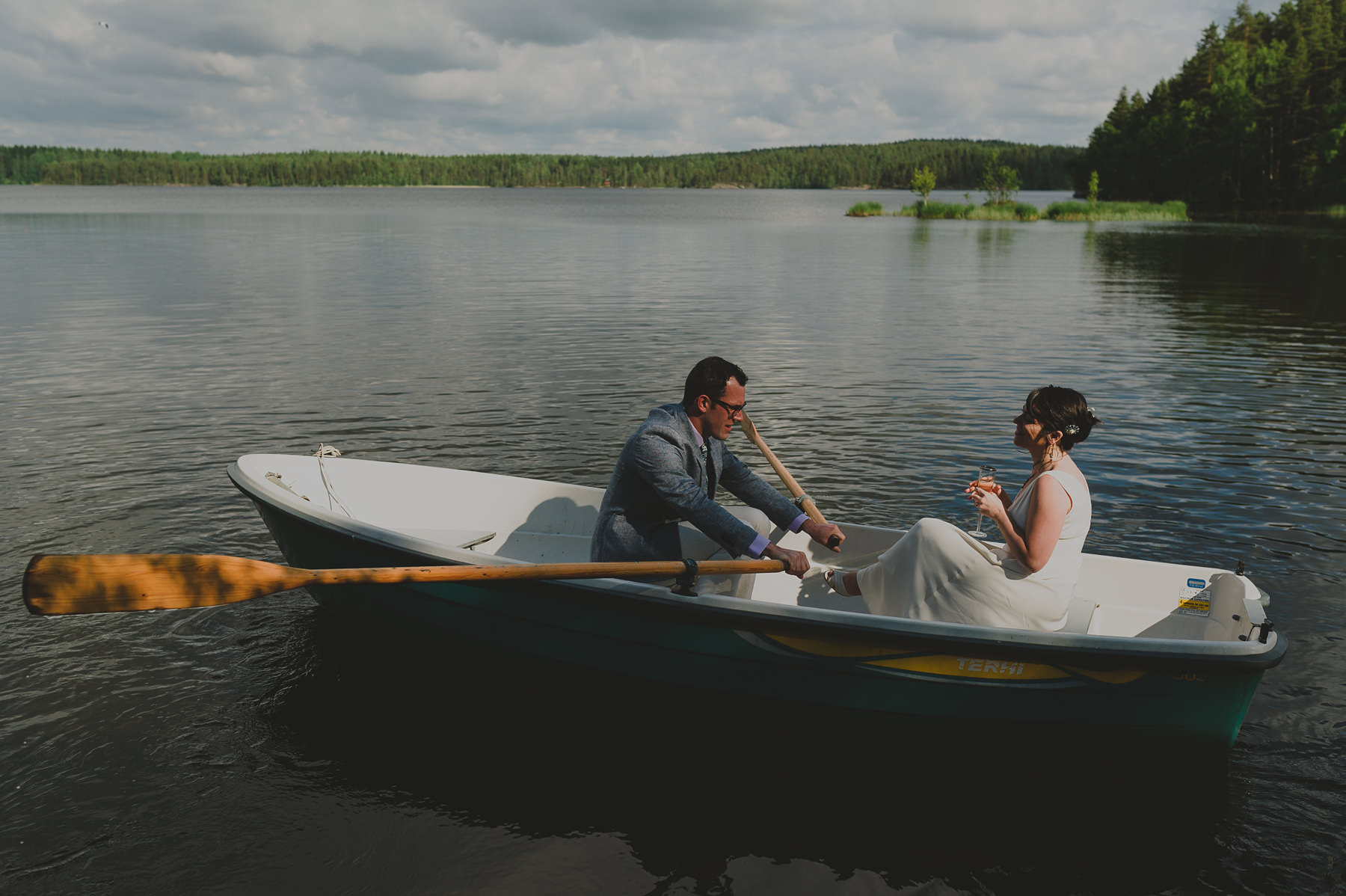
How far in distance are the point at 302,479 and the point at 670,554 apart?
11.0 ft

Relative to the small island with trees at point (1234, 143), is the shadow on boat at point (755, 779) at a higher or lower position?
lower

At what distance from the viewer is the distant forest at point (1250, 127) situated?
79250 mm

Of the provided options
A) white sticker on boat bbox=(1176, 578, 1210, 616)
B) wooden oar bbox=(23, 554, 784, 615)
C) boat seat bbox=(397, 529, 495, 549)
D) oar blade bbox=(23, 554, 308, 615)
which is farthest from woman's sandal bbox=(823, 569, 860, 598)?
oar blade bbox=(23, 554, 308, 615)

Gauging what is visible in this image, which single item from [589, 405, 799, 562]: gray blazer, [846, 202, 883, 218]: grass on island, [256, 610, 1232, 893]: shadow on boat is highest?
[846, 202, 883, 218]: grass on island

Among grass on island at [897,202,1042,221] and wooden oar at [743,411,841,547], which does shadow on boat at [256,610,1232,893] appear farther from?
grass on island at [897,202,1042,221]

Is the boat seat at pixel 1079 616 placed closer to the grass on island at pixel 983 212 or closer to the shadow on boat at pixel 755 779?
the shadow on boat at pixel 755 779

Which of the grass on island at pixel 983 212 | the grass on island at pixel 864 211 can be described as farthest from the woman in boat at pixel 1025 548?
the grass on island at pixel 864 211

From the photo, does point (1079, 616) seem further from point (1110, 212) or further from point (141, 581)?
point (1110, 212)

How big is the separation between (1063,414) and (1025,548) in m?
0.74

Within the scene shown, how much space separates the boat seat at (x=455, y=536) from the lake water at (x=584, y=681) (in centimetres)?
98

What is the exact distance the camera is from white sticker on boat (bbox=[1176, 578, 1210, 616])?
19.7ft

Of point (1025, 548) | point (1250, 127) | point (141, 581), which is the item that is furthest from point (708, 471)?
point (1250, 127)

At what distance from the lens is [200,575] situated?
5.38 m

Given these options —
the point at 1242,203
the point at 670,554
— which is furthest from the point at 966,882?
the point at 1242,203
